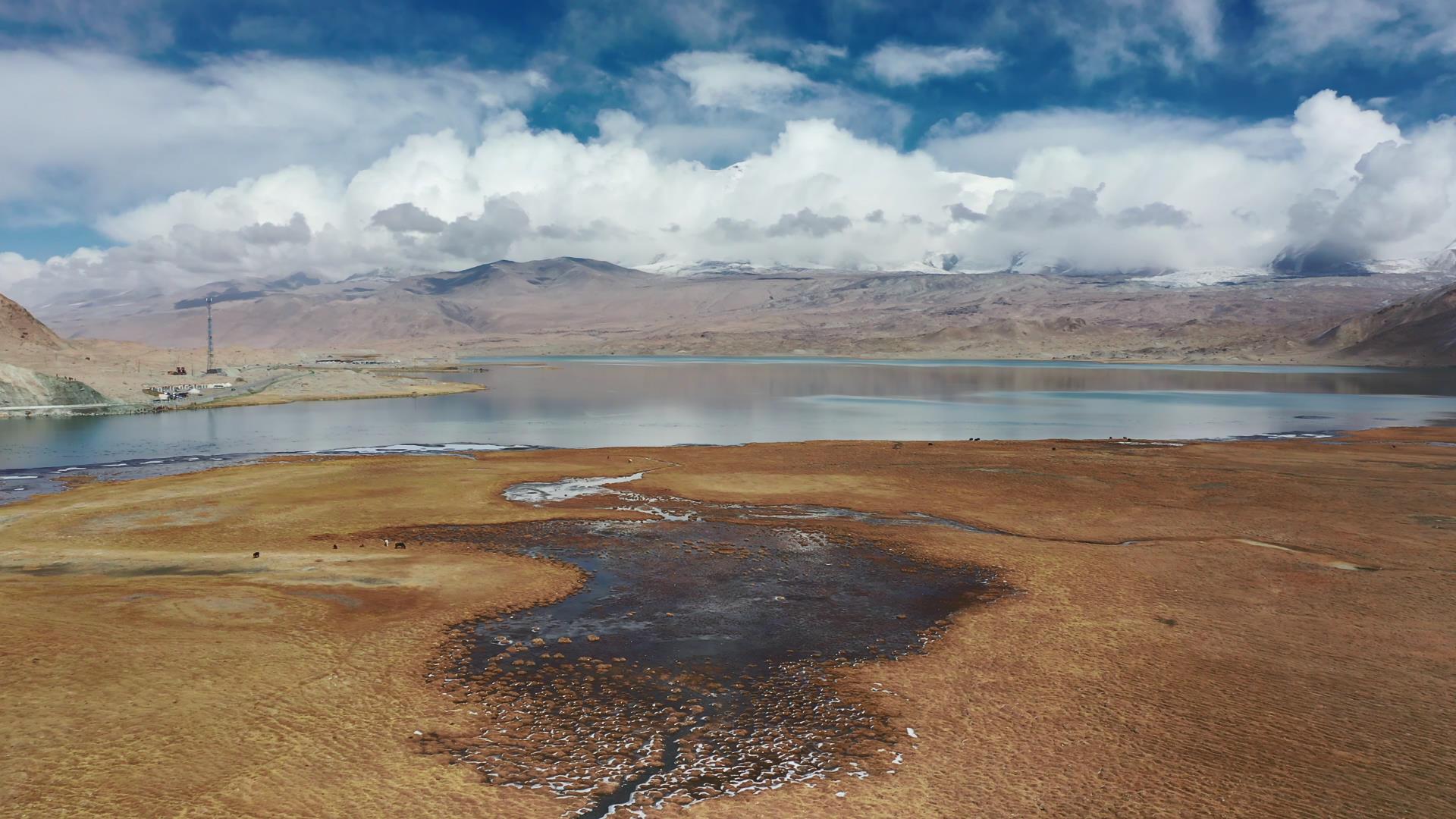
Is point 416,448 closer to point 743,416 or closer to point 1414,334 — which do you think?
point 743,416

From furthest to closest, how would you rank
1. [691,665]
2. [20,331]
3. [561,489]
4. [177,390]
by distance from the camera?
[20,331] < [177,390] < [561,489] < [691,665]

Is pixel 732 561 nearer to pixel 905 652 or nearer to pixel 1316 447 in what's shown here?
pixel 905 652

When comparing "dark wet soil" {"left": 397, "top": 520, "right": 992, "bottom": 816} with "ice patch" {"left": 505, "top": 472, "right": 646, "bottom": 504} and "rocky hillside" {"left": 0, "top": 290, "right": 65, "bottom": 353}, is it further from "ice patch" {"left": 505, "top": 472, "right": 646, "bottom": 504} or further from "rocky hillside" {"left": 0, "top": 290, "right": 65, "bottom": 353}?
"rocky hillside" {"left": 0, "top": 290, "right": 65, "bottom": 353}

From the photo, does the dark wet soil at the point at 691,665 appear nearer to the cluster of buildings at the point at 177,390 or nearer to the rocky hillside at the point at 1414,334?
the cluster of buildings at the point at 177,390

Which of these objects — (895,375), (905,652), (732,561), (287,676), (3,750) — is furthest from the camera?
(895,375)

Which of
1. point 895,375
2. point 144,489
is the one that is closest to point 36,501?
point 144,489

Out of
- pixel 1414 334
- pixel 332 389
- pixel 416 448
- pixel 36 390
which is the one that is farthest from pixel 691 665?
pixel 1414 334

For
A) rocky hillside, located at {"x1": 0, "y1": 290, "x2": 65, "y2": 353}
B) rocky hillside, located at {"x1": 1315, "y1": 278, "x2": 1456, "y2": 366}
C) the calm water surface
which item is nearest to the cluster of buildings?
the calm water surface

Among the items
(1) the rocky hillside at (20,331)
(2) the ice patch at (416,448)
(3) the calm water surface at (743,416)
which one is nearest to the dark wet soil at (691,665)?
(2) the ice patch at (416,448)
